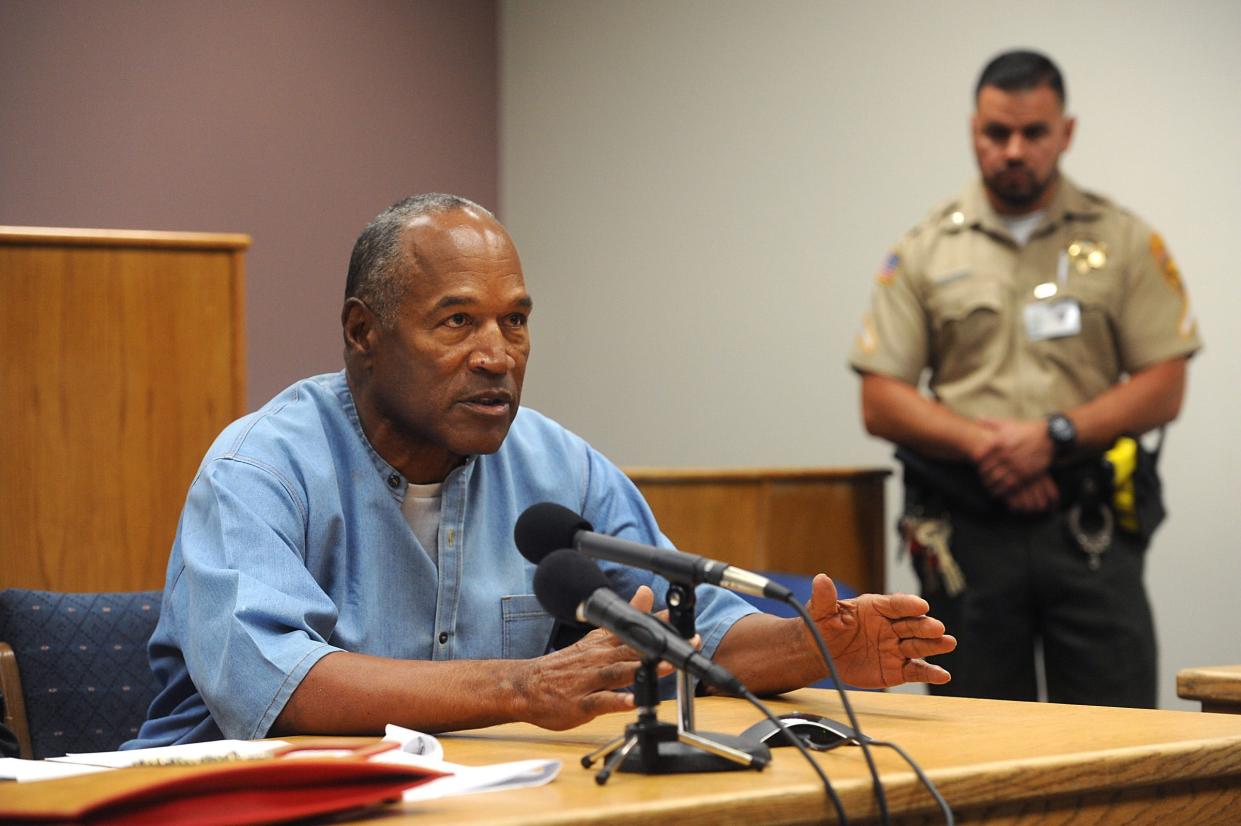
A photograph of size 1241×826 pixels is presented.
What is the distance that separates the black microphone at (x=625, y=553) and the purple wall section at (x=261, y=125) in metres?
4.32

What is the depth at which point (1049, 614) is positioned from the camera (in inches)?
156

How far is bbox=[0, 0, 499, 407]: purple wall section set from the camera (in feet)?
17.9

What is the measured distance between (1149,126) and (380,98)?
9.91ft

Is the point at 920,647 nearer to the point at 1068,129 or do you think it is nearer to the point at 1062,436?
the point at 1062,436

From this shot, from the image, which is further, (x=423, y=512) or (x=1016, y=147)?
(x=1016, y=147)

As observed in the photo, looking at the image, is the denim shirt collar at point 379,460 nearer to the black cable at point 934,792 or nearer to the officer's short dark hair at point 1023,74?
the black cable at point 934,792

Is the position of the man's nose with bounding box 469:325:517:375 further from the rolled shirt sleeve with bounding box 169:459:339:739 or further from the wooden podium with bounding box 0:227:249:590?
the wooden podium with bounding box 0:227:249:590

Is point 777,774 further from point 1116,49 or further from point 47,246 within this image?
point 1116,49

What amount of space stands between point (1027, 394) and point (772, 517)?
94 cm

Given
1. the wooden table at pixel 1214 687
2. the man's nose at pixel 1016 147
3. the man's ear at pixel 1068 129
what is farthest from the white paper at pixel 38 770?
the man's ear at pixel 1068 129

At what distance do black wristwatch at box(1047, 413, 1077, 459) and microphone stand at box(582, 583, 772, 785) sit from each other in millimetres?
2686

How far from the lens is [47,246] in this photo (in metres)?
3.34

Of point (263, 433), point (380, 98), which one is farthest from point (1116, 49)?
point (263, 433)

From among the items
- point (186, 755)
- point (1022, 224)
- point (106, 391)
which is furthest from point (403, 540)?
point (1022, 224)
